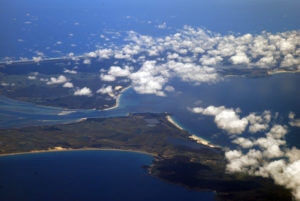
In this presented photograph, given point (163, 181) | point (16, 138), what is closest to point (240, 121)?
point (163, 181)

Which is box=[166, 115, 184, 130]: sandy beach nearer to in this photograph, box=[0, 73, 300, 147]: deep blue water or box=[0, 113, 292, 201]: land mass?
box=[0, 113, 292, 201]: land mass

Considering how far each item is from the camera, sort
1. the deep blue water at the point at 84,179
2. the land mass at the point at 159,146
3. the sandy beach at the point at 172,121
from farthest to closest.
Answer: the sandy beach at the point at 172,121
the land mass at the point at 159,146
the deep blue water at the point at 84,179

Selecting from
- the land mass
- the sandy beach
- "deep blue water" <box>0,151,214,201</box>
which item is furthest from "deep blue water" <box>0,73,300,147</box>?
"deep blue water" <box>0,151,214,201</box>

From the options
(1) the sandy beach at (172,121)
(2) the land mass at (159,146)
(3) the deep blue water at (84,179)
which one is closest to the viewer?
(3) the deep blue water at (84,179)

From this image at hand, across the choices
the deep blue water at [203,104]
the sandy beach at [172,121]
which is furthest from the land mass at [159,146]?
the deep blue water at [203,104]

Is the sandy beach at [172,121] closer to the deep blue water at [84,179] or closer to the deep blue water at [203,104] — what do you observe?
the deep blue water at [203,104]

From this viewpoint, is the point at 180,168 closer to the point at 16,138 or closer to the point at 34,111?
the point at 16,138
